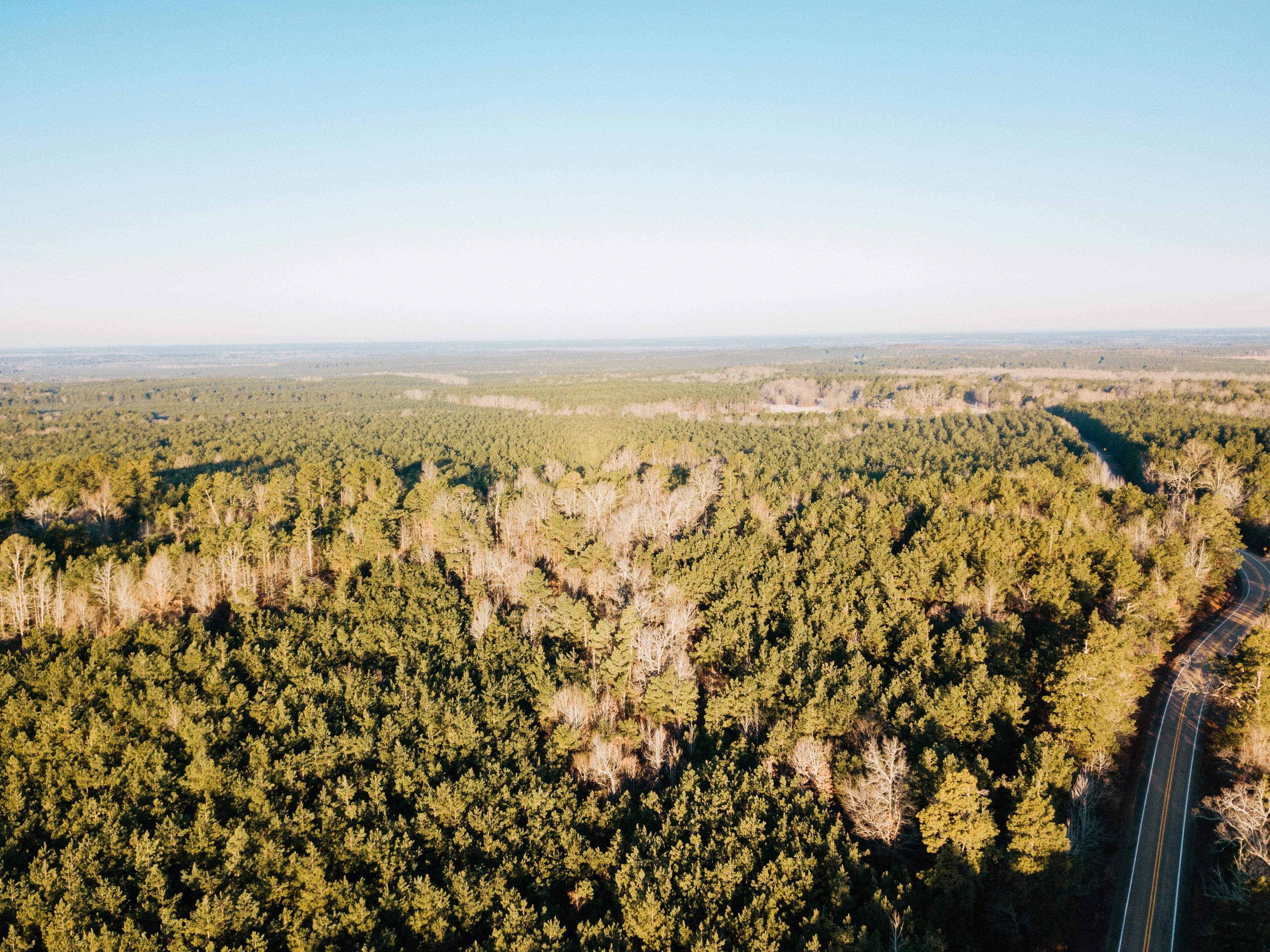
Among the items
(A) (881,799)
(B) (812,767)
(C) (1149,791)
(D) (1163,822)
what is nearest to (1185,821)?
(D) (1163,822)

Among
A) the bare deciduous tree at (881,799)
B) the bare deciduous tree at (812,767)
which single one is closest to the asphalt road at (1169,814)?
the bare deciduous tree at (881,799)

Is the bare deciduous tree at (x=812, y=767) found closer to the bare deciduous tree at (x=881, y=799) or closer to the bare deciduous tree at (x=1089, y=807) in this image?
the bare deciduous tree at (x=881, y=799)

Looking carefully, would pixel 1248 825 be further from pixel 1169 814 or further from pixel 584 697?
pixel 584 697

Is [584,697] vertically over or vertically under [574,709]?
over

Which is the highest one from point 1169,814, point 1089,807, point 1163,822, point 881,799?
point 881,799

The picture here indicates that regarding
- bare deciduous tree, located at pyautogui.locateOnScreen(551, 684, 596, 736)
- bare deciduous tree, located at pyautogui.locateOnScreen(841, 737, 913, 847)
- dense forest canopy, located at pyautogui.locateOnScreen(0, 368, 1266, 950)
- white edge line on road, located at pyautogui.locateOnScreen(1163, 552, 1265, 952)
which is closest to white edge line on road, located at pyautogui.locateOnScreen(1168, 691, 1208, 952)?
white edge line on road, located at pyautogui.locateOnScreen(1163, 552, 1265, 952)

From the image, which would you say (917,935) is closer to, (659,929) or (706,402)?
(659,929)
